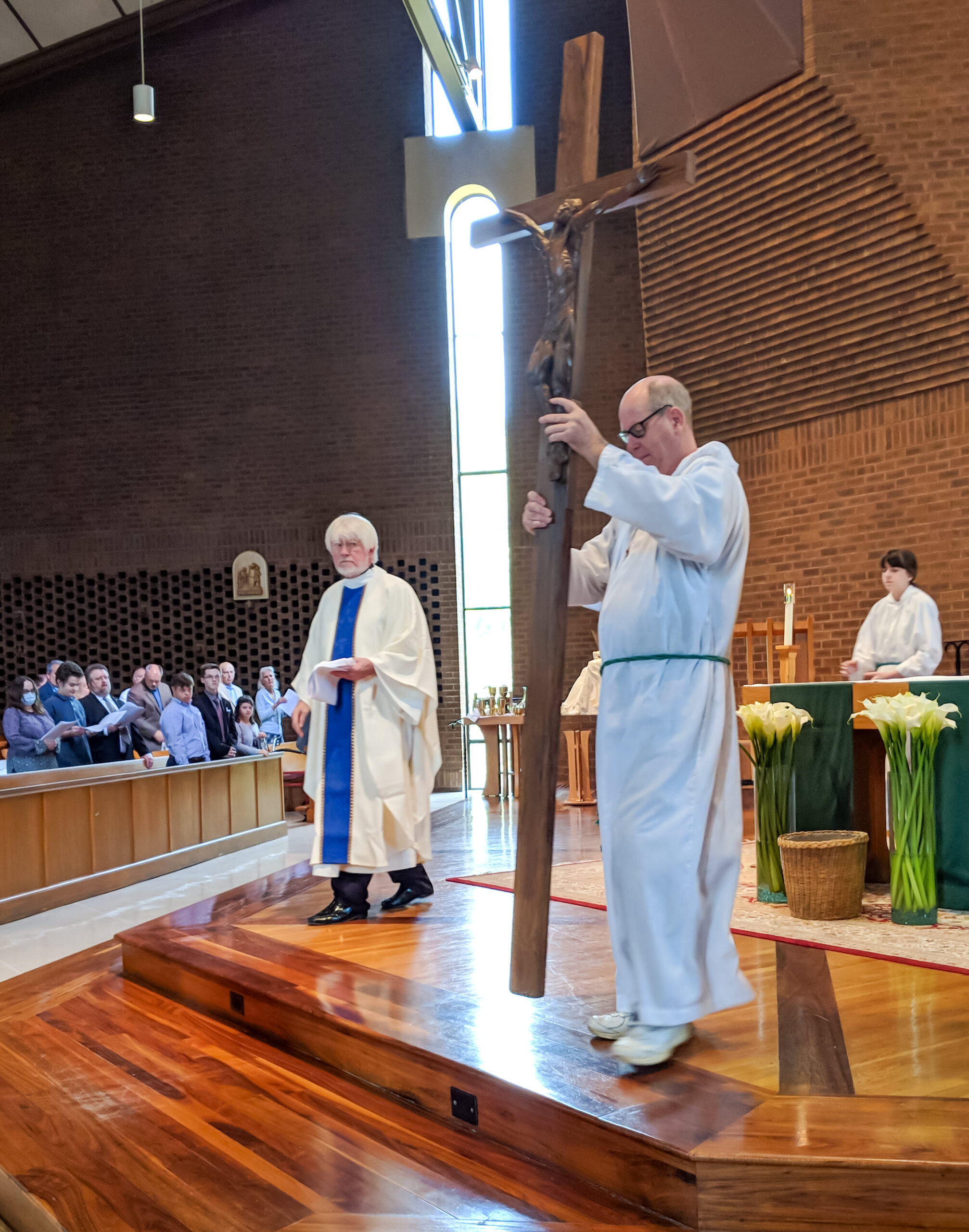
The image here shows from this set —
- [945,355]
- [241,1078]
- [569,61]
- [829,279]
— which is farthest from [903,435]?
[241,1078]

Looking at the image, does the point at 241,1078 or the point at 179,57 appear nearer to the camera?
the point at 241,1078

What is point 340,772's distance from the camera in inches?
173

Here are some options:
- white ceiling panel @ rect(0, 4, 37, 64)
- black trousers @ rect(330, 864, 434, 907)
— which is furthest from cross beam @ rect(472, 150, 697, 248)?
white ceiling panel @ rect(0, 4, 37, 64)

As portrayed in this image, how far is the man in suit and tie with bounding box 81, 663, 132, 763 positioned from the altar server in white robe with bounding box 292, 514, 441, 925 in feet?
11.1

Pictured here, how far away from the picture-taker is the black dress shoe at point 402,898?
15.0ft

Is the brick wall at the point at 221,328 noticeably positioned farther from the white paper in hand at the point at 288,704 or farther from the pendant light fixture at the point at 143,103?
the pendant light fixture at the point at 143,103

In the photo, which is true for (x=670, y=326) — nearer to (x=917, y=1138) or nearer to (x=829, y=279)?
(x=829, y=279)

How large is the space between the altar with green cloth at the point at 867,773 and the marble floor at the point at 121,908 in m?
2.98

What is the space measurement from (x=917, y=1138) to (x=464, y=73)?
970cm

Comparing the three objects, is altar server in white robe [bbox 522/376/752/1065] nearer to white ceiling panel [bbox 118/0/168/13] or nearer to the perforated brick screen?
the perforated brick screen

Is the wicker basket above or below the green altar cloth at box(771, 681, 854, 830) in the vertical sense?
below

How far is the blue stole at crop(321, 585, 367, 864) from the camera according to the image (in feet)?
14.1

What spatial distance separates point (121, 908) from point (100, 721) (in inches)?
88.7

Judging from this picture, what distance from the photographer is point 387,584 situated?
4660 mm
